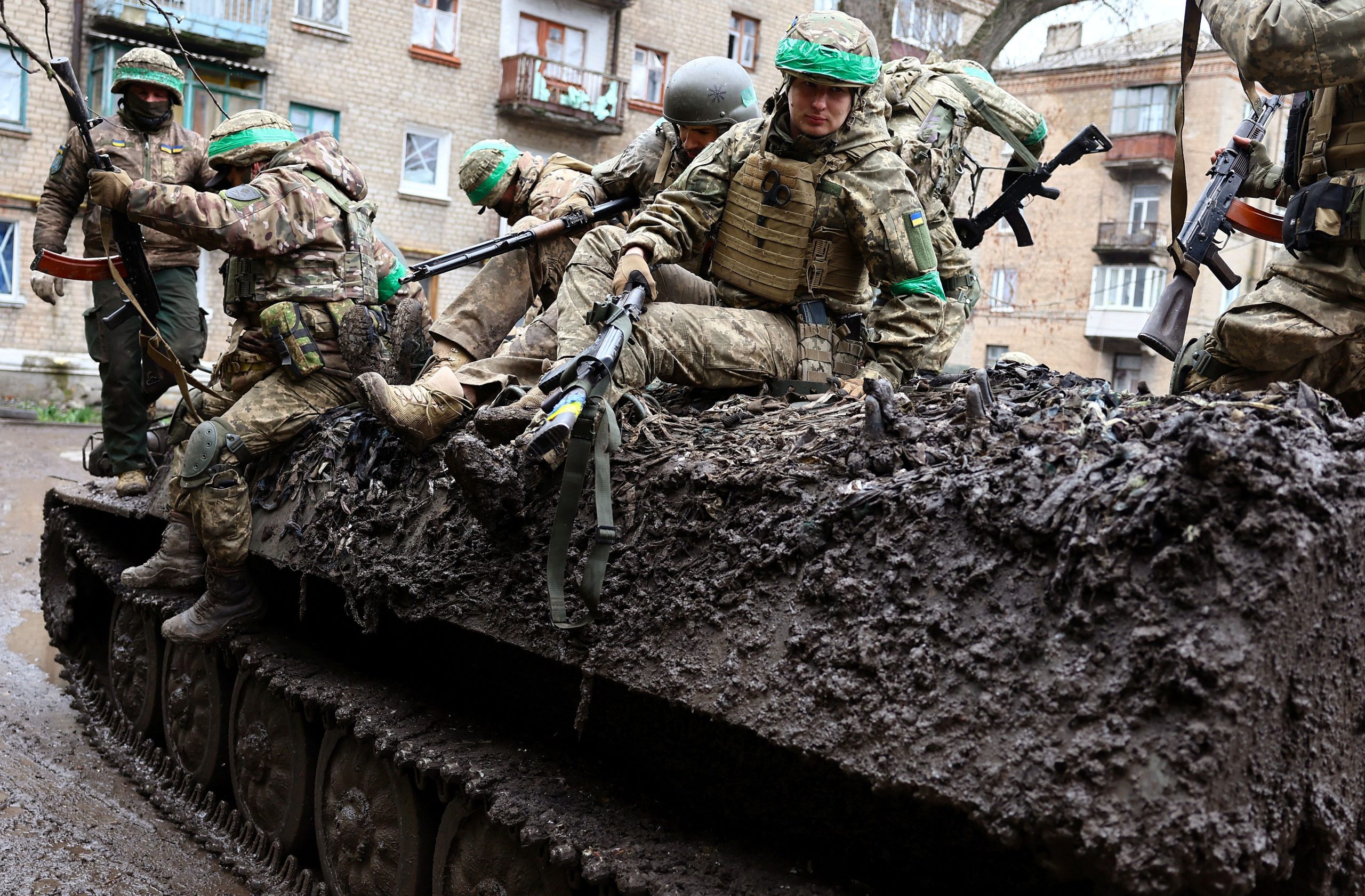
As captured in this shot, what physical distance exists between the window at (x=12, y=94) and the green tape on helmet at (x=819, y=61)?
16.3 meters

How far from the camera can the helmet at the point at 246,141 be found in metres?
4.87

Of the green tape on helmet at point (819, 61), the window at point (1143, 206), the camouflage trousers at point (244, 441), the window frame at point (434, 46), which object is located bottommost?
the camouflage trousers at point (244, 441)

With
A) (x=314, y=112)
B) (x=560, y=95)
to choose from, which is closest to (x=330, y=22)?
(x=314, y=112)

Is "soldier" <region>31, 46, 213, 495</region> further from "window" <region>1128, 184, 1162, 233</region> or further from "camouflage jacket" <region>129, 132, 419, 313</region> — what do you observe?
"window" <region>1128, 184, 1162, 233</region>

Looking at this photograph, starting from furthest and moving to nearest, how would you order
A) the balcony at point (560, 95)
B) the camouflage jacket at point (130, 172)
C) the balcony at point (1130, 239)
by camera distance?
the balcony at point (1130, 239)
the balcony at point (560, 95)
the camouflage jacket at point (130, 172)

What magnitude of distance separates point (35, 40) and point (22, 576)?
450 inches

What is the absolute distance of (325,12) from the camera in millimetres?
18953

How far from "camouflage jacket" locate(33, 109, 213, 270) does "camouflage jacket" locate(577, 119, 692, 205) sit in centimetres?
271

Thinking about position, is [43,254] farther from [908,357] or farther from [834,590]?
[834,590]

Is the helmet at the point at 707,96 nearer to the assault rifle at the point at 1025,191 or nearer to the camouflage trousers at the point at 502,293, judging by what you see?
the camouflage trousers at the point at 502,293

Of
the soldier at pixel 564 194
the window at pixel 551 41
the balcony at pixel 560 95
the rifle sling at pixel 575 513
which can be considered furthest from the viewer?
the window at pixel 551 41

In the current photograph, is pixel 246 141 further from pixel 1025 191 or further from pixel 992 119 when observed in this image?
pixel 1025 191

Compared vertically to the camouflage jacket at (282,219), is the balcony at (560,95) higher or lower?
higher

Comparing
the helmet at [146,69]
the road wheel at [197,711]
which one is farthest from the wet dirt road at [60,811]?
the helmet at [146,69]
